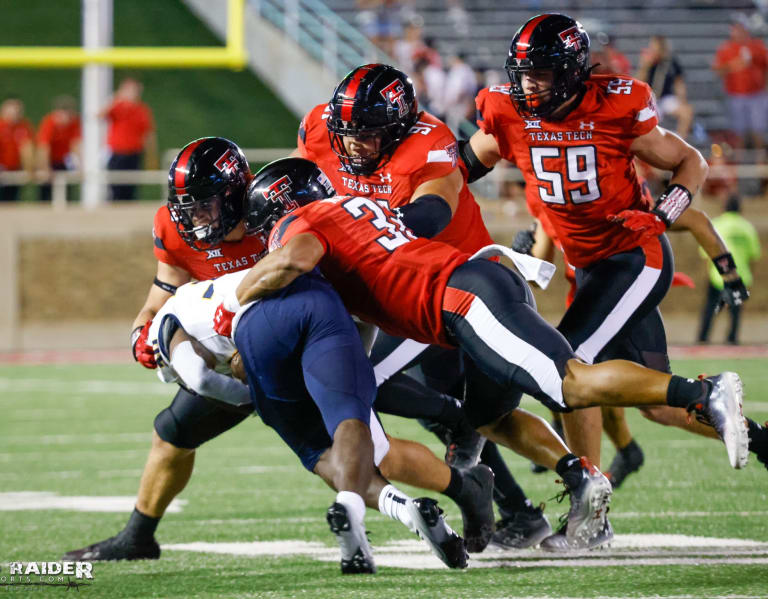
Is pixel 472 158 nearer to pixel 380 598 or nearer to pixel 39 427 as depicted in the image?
pixel 380 598

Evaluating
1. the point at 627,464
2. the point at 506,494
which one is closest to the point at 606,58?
the point at 627,464

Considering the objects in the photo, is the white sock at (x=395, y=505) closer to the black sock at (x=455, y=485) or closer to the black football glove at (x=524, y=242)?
the black sock at (x=455, y=485)

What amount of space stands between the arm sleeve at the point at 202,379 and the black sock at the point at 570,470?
1.03 metres

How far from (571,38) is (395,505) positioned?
2015 millimetres

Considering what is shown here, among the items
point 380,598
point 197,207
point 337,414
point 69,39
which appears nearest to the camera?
point 380,598

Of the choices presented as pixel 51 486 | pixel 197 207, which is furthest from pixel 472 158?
pixel 51 486

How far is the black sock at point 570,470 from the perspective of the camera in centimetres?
427

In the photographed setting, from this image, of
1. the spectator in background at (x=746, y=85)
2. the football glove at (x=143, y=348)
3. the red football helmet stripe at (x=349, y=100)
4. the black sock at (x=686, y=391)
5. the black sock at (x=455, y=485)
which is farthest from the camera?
the spectator in background at (x=746, y=85)

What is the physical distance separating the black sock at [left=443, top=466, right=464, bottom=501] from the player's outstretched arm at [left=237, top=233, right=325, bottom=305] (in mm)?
909

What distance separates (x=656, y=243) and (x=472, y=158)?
0.78 metres

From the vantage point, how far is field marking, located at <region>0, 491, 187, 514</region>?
574 cm

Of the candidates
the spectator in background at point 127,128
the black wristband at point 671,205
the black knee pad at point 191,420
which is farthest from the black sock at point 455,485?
the spectator in background at point 127,128

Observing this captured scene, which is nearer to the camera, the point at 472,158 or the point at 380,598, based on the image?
the point at 380,598

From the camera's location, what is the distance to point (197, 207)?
15.0 ft
